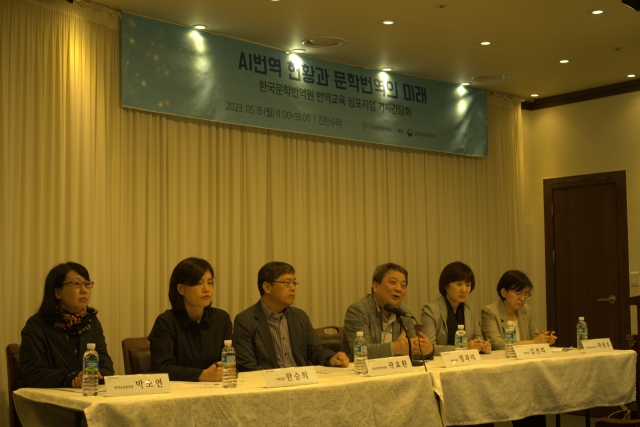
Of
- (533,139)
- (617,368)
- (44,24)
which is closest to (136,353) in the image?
(44,24)

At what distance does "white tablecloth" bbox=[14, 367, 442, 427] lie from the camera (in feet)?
9.12

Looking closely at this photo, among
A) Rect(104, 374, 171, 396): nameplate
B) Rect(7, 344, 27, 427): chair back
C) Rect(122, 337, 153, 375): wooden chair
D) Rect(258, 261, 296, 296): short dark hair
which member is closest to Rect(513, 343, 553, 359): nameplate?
Rect(258, 261, 296, 296): short dark hair

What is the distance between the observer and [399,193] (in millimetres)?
7219

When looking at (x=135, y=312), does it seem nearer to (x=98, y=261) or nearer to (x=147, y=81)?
(x=98, y=261)

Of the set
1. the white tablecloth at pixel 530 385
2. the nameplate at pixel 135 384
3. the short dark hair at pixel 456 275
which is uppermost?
the short dark hair at pixel 456 275

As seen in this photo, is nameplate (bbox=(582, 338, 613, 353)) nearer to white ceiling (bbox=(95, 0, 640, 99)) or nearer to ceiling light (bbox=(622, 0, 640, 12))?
ceiling light (bbox=(622, 0, 640, 12))

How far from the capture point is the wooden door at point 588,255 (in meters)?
7.67

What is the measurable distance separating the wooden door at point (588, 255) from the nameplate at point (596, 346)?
10.1ft

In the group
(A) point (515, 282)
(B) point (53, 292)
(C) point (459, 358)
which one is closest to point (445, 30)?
(A) point (515, 282)

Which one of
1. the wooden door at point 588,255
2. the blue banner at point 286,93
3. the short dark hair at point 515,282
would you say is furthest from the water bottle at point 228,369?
the wooden door at point 588,255

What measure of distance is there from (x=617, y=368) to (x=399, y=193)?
3.15 m

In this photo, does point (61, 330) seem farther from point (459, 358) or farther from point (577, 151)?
point (577, 151)

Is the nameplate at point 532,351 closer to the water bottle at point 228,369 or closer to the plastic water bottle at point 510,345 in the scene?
the plastic water bottle at point 510,345

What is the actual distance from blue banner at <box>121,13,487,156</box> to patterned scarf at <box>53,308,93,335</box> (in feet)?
6.41
